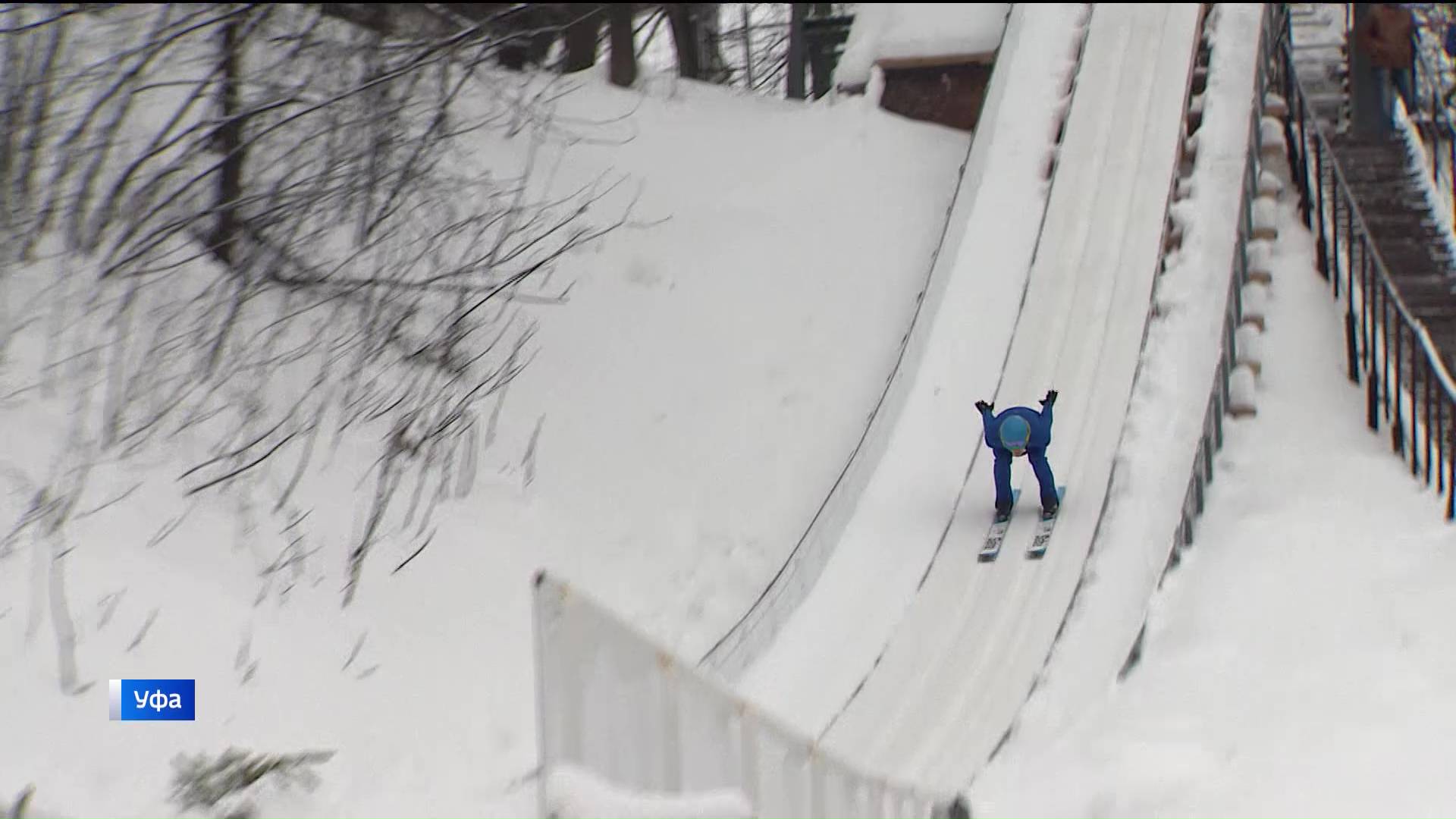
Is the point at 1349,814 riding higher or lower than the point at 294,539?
higher

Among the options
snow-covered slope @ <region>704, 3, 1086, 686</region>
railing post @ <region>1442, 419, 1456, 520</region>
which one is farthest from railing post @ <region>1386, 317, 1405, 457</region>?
snow-covered slope @ <region>704, 3, 1086, 686</region>

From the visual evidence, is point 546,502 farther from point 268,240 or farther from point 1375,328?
point 1375,328

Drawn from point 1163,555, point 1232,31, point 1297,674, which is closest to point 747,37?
point 1232,31

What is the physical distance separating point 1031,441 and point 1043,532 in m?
0.57

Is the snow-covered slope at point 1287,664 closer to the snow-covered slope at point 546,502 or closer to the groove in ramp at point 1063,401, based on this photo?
the groove in ramp at point 1063,401

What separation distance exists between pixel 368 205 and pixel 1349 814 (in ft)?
26.7

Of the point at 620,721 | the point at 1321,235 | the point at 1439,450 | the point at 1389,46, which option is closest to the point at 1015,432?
the point at 1439,450

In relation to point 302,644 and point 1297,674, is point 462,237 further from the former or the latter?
point 1297,674

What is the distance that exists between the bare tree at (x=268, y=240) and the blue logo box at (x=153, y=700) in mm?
2131

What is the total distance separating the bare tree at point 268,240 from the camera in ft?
36.2

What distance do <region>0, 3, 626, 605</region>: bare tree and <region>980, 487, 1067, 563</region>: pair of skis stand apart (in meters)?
3.49

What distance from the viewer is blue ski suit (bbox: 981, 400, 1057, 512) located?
11.1 metres

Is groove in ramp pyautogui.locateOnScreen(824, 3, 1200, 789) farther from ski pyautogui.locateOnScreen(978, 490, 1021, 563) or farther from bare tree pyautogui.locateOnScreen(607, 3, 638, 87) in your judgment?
bare tree pyautogui.locateOnScreen(607, 3, 638, 87)

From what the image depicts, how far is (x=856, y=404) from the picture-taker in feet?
46.2
